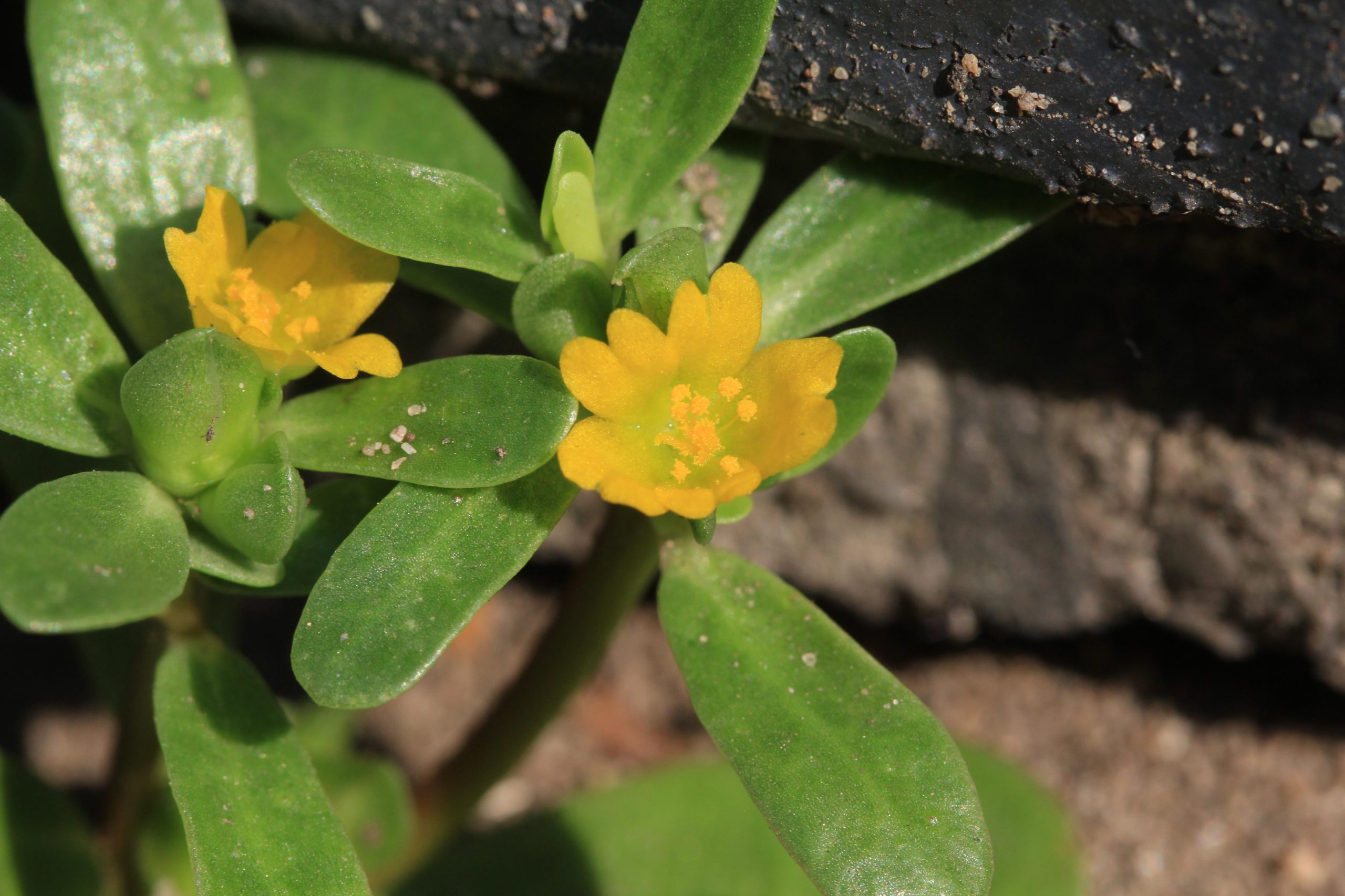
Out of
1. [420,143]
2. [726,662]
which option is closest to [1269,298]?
[726,662]

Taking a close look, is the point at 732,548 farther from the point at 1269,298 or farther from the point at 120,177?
the point at 120,177

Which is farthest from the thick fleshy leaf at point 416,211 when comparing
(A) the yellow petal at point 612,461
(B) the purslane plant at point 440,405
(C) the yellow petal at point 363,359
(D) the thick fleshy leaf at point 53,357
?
(D) the thick fleshy leaf at point 53,357

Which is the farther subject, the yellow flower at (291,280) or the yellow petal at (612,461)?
the yellow flower at (291,280)

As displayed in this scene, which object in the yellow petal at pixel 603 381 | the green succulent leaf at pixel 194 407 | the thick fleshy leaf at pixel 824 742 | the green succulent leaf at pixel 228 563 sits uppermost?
the yellow petal at pixel 603 381

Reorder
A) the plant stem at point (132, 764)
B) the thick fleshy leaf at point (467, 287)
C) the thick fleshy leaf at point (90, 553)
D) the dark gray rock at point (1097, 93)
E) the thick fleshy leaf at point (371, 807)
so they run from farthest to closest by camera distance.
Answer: the thick fleshy leaf at point (371, 807), the plant stem at point (132, 764), the thick fleshy leaf at point (467, 287), the dark gray rock at point (1097, 93), the thick fleshy leaf at point (90, 553)

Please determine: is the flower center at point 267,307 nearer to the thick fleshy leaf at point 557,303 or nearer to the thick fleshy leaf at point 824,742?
the thick fleshy leaf at point 557,303

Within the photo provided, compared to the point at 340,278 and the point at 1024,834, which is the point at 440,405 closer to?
the point at 340,278

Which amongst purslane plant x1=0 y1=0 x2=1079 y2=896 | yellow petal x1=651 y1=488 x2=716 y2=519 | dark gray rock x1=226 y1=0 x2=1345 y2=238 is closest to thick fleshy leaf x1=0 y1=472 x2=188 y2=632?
purslane plant x1=0 y1=0 x2=1079 y2=896
